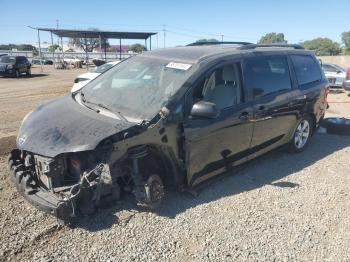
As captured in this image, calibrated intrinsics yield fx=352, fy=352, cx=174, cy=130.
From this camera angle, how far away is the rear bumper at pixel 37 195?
3.34 meters

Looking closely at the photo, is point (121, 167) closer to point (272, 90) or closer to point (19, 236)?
point (19, 236)

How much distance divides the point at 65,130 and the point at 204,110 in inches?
58.7

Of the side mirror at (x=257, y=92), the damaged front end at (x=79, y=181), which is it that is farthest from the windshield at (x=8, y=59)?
the side mirror at (x=257, y=92)

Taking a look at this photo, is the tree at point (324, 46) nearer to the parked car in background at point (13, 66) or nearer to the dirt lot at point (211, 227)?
the parked car in background at point (13, 66)

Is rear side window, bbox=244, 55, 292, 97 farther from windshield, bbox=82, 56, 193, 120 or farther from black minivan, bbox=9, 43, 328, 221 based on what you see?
windshield, bbox=82, 56, 193, 120

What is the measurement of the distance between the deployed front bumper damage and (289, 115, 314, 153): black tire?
368 cm

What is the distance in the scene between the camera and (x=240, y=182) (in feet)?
16.4

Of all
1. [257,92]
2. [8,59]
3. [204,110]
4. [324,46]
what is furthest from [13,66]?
[324,46]

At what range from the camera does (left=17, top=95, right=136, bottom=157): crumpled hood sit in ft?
11.2

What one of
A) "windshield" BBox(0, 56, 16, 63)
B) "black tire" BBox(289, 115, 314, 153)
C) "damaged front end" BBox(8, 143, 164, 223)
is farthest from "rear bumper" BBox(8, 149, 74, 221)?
"windshield" BBox(0, 56, 16, 63)

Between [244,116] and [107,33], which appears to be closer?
[244,116]

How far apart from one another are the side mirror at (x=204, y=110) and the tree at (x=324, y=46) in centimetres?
7845

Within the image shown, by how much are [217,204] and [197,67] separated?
5.55 ft

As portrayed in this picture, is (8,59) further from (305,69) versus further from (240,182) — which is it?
(240,182)
